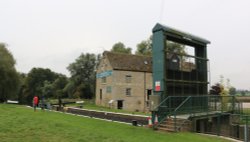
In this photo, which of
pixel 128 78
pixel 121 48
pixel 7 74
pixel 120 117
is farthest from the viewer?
pixel 121 48

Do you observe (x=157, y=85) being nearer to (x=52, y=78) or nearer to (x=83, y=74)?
(x=83, y=74)

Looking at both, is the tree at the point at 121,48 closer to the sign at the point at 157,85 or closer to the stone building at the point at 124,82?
the stone building at the point at 124,82

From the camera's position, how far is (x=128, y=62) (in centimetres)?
3800

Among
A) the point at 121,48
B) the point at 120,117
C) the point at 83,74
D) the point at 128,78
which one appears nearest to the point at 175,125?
the point at 120,117

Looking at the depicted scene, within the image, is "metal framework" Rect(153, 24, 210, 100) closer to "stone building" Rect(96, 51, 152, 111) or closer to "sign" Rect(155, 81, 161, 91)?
"sign" Rect(155, 81, 161, 91)

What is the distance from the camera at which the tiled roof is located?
36688 mm

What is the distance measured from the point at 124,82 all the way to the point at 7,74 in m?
18.4

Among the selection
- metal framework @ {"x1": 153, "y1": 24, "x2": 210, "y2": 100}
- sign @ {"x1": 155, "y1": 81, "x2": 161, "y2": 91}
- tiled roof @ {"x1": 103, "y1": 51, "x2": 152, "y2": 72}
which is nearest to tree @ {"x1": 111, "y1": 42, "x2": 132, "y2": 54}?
tiled roof @ {"x1": 103, "y1": 51, "x2": 152, "y2": 72}

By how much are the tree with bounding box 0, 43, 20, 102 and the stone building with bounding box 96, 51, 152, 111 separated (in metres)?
13.9

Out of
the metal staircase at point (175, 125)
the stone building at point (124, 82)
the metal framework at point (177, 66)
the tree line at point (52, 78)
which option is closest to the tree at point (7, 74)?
the tree line at point (52, 78)

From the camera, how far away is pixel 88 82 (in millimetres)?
64062

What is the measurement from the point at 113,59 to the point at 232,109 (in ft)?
69.0

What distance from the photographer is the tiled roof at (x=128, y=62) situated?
36688mm

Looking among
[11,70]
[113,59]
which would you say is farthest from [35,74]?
[113,59]
